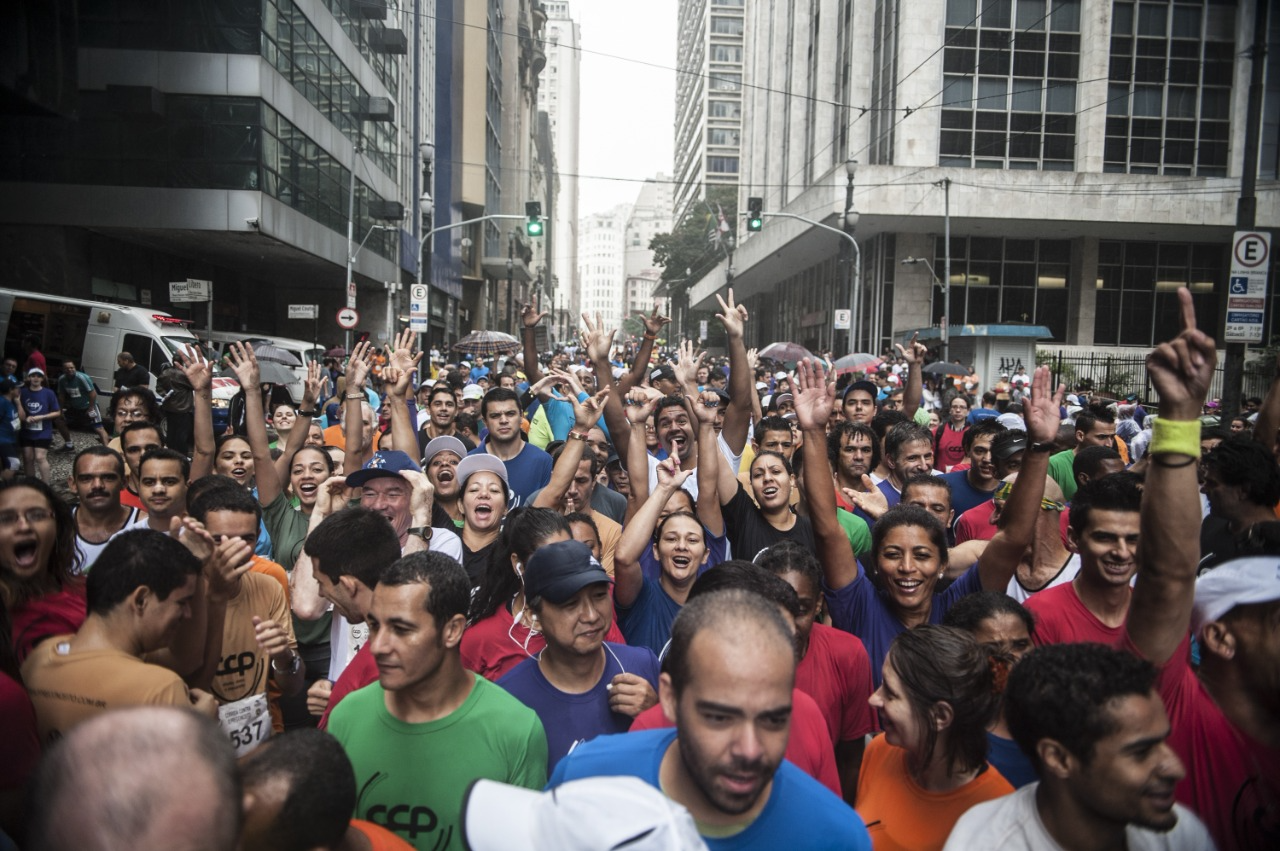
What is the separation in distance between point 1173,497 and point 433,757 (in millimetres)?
2225

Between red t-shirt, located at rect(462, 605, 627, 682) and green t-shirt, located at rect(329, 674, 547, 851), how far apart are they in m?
0.78

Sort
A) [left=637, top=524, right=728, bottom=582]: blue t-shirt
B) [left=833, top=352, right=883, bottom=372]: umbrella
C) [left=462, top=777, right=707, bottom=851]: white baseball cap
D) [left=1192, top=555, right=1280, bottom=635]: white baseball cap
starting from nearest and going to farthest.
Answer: [left=462, top=777, right=707, bottom=851]: white baseball cap, [left=1192, top=555, right=1280, bottom=635]: white baseball cap, [left=637, top=524, right=728, bottom=582]: blue t-shirt, [left=833, top=352, right=883, bottom=372]: umbrella

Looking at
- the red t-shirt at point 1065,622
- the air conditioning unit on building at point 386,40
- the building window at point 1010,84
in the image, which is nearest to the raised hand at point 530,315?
the red t-shirt at point 1065,622

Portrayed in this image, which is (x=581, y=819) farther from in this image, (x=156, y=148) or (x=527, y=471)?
(x=156, y=148)

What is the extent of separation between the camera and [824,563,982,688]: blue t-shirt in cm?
370

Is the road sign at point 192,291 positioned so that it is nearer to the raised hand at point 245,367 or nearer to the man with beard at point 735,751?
the raised hand at point 245,367

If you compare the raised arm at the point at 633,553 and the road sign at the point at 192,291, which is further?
the road sign at the point at 192,291

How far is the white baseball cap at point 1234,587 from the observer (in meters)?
2.30

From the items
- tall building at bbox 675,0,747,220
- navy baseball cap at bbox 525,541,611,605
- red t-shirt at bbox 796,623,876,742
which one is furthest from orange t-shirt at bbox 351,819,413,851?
tall building at bbox 675,0,747,220

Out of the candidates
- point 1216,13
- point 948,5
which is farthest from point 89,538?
point 1216,13

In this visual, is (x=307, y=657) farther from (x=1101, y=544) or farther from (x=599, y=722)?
(x=1101, y=544)

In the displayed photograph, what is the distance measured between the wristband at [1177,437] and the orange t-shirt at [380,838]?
2.27m

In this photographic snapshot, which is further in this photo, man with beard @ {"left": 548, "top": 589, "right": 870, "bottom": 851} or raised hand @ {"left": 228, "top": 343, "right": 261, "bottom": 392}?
raised hand @ {"left": 228, "top": 343, "right": 261, "bottom": 392}

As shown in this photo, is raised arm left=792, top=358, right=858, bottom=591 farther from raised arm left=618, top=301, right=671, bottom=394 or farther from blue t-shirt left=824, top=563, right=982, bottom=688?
raised arm left=618, top=301, right=671, bottom=394
